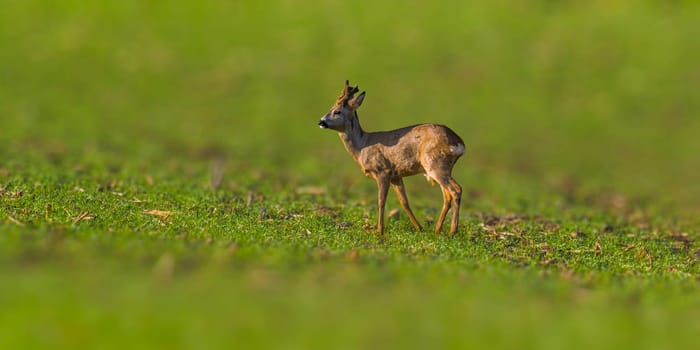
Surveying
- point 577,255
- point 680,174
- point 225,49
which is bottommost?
point 577,255

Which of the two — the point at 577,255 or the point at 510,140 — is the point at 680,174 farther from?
the point at 577,255

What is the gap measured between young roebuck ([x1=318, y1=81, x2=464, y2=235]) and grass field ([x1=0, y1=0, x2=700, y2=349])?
89cm

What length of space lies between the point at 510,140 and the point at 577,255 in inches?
696

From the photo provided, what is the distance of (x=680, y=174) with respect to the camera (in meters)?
28.3

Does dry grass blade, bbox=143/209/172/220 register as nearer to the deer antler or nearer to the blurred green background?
the deer antler

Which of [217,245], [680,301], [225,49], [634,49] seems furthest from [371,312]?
[634,49]

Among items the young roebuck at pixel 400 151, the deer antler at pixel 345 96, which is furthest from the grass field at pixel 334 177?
the deer antler at pixel 345 96

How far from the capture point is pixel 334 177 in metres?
23.7

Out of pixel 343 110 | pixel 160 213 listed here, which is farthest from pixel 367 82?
pixel 160 213

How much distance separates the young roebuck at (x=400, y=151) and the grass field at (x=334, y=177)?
894mm

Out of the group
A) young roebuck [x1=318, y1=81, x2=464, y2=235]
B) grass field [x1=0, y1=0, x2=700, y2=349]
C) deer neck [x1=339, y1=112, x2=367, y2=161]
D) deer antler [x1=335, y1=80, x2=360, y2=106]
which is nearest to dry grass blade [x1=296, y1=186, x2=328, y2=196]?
grass field [x1=0, y1=0, x2=700, y2=349]

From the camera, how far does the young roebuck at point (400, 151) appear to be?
13820 mm

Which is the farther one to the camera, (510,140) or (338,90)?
(338,90)

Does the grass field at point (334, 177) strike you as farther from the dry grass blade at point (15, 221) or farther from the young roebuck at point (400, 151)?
the young roebuck at point (400, 151)
